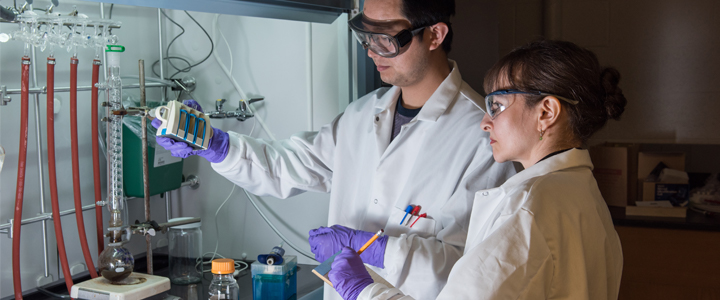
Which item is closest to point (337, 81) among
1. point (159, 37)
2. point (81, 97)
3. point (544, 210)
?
point (159, 37)

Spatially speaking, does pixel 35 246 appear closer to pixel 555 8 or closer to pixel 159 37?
pixel 159 37

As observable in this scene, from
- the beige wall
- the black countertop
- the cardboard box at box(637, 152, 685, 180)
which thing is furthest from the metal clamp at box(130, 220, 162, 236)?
the cardboard box at box(637, 152, 685, 180)

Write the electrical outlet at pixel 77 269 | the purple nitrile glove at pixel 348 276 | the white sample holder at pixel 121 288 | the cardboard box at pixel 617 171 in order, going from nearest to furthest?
the purple nitrile glove at pixel 348 276
the white sample holder at pixel 121 288
the electrical outlet at pixel 77 269
the cardboard box at pixel 617 171

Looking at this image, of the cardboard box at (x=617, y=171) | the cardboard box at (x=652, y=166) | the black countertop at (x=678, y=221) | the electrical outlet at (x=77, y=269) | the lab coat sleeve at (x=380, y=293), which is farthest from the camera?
the cardboard box at (x=617, y=171)

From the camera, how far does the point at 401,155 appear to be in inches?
57.2

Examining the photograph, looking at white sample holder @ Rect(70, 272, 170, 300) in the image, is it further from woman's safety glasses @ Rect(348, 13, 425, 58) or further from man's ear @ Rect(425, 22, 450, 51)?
man's ear @ Rect(425, 22, 450, 51)

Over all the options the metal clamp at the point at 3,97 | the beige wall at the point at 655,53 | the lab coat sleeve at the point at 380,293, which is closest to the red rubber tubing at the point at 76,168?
the metal clamp at the point at 3,97

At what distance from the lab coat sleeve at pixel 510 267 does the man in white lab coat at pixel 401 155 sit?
434 millimetres

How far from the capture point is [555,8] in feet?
9.78

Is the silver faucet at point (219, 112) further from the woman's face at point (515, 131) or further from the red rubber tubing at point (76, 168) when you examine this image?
the woman's face at point (515, 131)

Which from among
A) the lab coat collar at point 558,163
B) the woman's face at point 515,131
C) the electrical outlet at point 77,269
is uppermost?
Answer: the woman's face at point 515,131

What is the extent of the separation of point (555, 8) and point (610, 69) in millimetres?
2141

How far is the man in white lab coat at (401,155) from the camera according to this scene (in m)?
1.32

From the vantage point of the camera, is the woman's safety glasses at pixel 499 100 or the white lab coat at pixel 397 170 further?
the white lab coat at pixel 397 170
